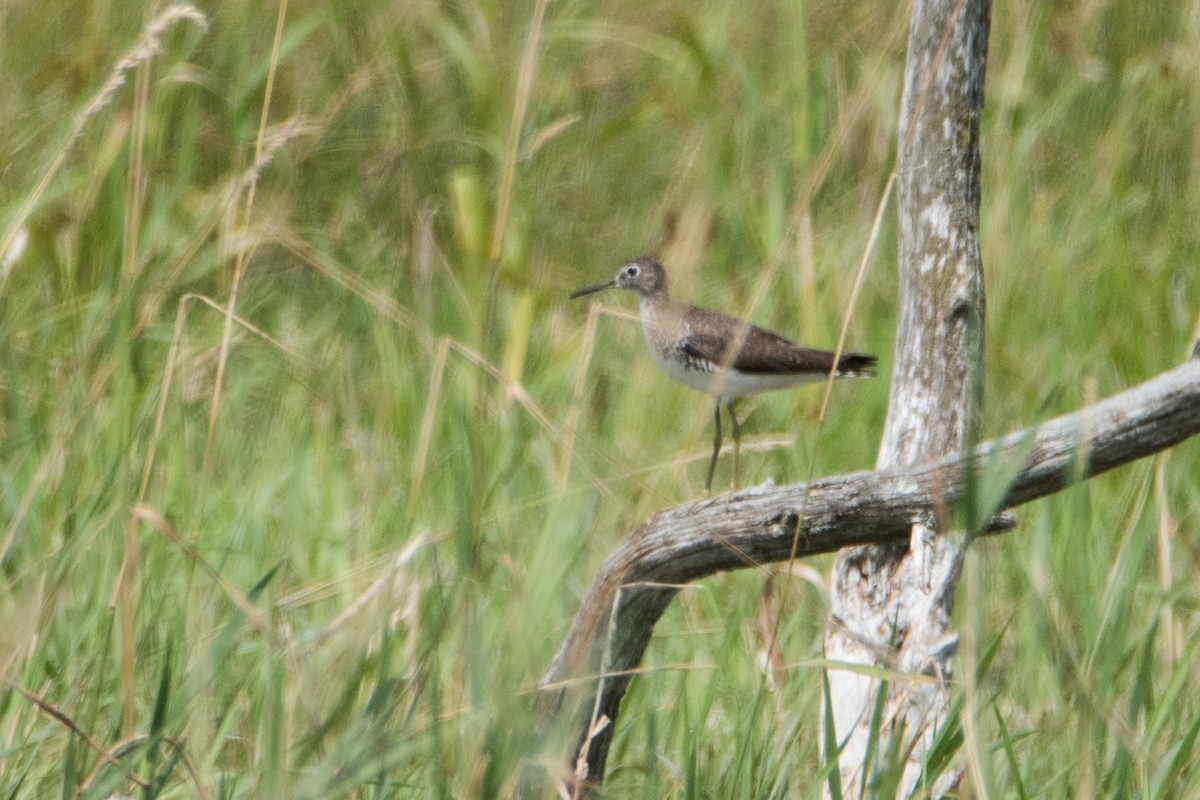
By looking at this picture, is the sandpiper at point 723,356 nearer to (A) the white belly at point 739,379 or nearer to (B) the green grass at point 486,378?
(A) the white belly at point 739,379

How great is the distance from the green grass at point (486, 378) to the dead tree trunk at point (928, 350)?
0.13m

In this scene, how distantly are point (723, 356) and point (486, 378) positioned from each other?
651 mm

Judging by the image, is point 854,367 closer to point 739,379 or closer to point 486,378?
point 739,379

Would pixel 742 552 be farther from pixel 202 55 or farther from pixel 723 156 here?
pixel 202 55

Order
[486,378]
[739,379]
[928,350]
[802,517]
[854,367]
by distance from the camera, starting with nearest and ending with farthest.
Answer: [802,517] < [928,350] < [486,378] < [854,367] < [739,379]

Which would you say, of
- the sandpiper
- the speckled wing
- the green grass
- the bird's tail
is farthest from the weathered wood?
the speckled wing

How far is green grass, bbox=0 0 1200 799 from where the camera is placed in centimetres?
235

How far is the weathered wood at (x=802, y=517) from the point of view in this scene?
217 centimetres

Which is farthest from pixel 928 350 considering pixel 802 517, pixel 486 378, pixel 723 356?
pixel 486 378

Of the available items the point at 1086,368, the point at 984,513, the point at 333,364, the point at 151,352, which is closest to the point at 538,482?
the point at 333,364

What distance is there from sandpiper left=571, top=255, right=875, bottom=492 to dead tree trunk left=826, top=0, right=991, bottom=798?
1.15 metres

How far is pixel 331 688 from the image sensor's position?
2.10 m

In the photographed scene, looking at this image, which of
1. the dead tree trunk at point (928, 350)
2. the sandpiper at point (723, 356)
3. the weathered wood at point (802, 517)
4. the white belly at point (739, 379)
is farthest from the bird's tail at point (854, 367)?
the weathered wood at point (802, 517)

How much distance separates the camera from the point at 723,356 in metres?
4.10
